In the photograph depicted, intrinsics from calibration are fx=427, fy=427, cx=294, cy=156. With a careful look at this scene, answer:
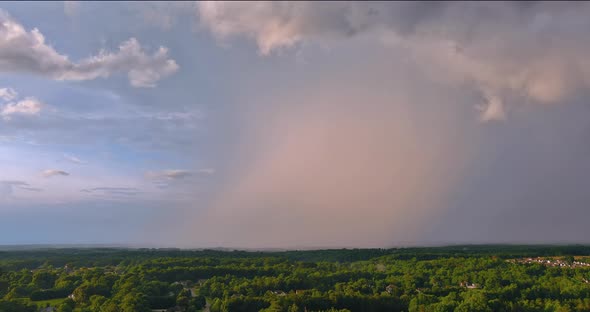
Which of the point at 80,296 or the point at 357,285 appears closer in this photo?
the point at 80,296

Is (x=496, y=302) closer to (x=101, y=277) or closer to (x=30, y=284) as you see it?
(x=101, y=277)

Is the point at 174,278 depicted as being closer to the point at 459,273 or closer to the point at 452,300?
the point at 452,300

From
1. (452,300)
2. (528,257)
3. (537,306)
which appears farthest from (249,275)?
(528,257)

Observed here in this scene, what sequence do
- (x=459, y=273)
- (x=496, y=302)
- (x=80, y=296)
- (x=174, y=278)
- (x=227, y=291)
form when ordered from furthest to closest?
(x=459, y=273) < (x=174, y=278) < (x=227, y=291) < (x=80, y=296) < (x=496, y=302)

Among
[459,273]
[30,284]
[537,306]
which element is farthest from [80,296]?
[459,273]

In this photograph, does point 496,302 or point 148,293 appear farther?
point 148,293

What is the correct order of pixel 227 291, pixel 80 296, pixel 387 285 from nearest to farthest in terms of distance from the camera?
pixel 80 296 < pixel 227 291 < pixel 387 285

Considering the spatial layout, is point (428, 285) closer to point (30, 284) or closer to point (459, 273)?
point (459, 273)

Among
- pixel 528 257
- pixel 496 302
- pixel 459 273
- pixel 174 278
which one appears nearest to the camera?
pixel 496 302

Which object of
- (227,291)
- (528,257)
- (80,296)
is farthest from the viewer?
(528,257)
